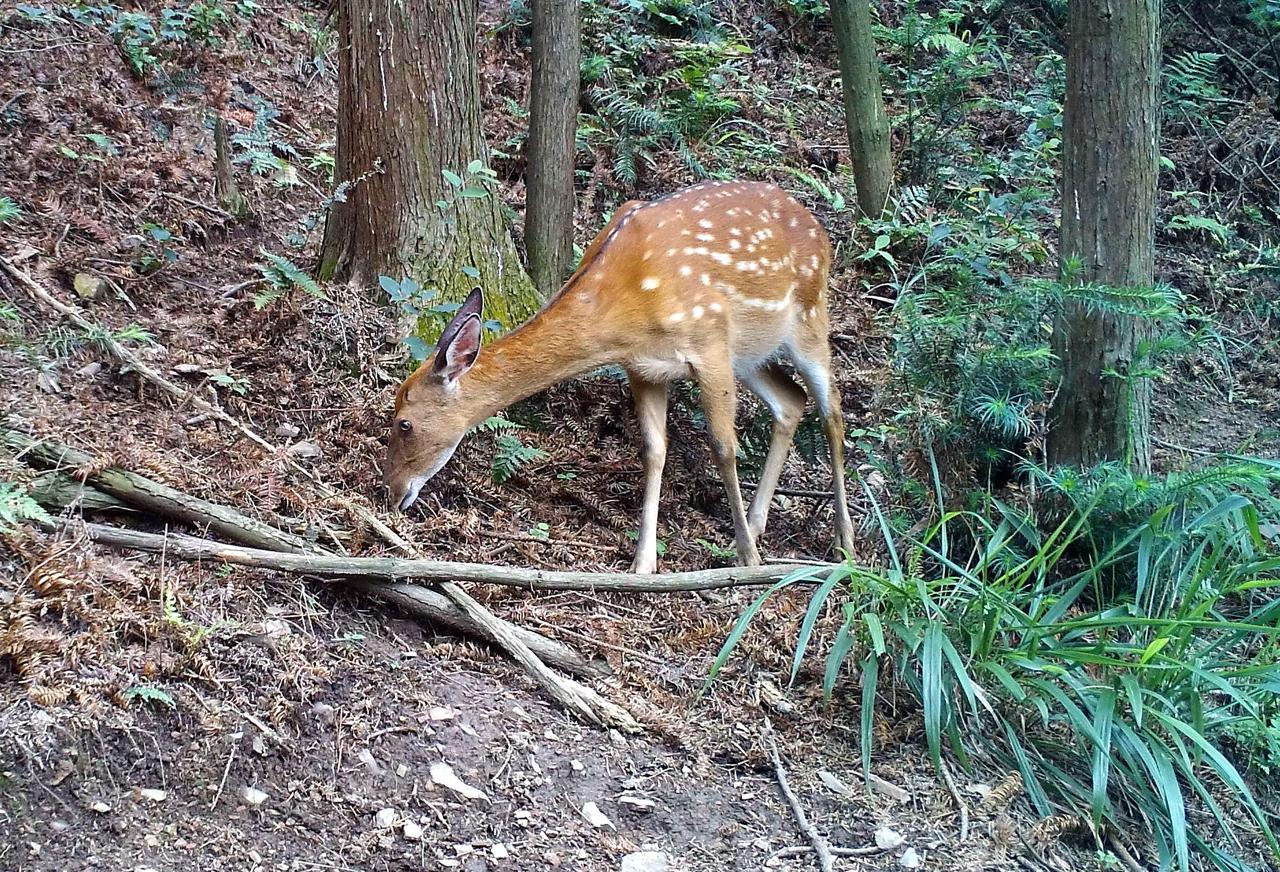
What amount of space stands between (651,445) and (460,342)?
1115 mm

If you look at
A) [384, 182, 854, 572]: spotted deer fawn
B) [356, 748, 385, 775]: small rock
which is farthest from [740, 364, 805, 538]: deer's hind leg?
[356, 748, 385, 775]: small rock

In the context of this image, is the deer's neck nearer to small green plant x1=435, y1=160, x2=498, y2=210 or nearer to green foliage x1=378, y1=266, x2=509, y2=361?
green foliage x1=378, y1=266, x2=509, y2=361

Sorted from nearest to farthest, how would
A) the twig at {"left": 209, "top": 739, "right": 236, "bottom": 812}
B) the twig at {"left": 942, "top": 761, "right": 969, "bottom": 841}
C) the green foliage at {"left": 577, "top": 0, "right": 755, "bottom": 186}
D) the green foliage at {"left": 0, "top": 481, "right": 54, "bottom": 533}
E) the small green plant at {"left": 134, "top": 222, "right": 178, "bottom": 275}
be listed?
the twig at {"left": 209, "top": 739, "right": 236, "bottom": 812}
the green foliage at {"left": 0, "top": 481, "right": 54, "bottom": 533}
the twig at {"left": 942, "top": 761, "right": 969, "bottom": 841}
the small green plant at {"left": 134, "top": 222, "right": 178, "bottom": 275}
the green foliage at {"left": 577, "top": 0, "right": 755, "bottom": 186}

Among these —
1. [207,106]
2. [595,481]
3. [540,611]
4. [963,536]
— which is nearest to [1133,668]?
[963,536]

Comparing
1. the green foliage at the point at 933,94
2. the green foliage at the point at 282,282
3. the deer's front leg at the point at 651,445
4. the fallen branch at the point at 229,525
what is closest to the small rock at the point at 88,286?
the green foliage at the point at 282,282

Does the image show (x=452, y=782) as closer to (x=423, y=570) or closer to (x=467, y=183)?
(x=423, y=570)

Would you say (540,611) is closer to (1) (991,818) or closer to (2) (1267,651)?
(1) (991,818)

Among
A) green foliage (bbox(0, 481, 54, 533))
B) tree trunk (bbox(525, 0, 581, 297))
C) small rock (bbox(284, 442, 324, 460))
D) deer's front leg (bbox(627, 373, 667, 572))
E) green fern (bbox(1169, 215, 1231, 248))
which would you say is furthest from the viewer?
green fern (bbox(1169, 215, 1231, 248))

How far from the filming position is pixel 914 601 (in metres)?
4.31

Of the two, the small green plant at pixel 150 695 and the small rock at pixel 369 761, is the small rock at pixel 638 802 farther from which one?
the small green plant at pixel 150 695

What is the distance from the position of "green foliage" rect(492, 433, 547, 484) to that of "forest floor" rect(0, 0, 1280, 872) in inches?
2.8

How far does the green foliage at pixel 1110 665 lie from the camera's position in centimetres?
396

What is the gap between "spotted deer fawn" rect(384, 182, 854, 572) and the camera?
5.21 meters

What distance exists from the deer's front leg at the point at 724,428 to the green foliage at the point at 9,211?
3337 millimetres
